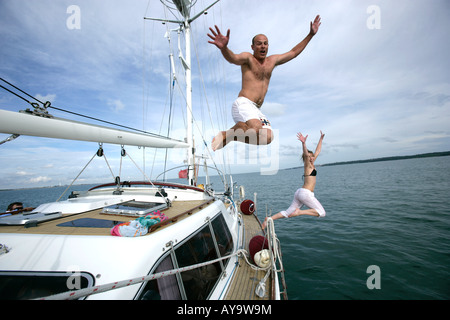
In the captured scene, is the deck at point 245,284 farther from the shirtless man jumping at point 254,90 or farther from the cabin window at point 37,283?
the shirtless man jumping at point 254,90

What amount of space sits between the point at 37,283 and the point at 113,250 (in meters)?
0.66

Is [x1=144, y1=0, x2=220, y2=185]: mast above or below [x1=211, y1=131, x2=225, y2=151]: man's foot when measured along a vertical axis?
above

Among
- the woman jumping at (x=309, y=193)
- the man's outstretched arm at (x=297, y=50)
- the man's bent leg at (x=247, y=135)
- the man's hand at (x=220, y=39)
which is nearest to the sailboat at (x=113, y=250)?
the man's bent leg at (x=247, y=135)

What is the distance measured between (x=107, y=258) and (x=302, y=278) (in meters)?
5.98

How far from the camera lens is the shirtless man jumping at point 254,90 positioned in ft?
9.37

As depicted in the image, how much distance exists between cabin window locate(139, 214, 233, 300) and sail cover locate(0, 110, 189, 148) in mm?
2386

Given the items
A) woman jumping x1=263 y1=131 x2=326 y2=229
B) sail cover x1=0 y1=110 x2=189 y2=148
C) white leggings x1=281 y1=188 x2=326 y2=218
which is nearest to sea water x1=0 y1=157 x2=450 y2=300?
woman jumping x1=263 y1=131 x2=326 y2=229

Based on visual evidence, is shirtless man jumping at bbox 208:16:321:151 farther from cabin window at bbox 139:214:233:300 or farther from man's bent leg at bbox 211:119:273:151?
cabin window at bbox 139:214:233:300

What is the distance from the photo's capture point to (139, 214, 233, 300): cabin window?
6.47ft

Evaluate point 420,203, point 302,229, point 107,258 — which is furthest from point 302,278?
point 420,203

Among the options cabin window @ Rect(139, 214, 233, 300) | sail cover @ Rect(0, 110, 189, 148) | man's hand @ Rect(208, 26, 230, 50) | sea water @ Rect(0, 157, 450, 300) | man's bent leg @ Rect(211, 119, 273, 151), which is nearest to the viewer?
cabin window @ Rect(139, 214, 233, 300)

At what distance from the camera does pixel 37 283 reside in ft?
5.43

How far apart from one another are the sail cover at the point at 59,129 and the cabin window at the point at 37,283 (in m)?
1.65

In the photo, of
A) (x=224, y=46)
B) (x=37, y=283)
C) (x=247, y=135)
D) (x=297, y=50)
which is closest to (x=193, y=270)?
(x=37, y=283)
